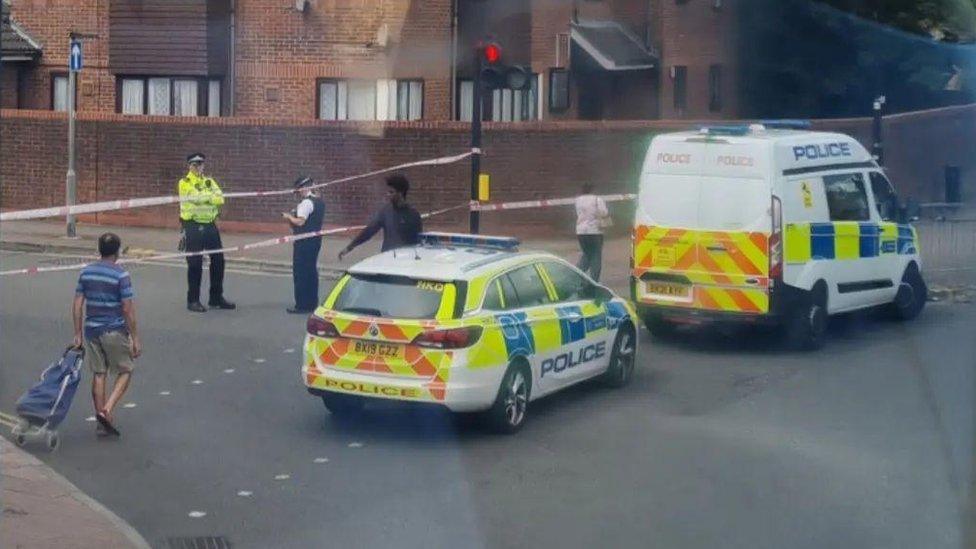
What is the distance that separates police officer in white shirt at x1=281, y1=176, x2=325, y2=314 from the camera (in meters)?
17.7

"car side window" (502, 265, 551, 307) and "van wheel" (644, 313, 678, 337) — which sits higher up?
"car side window" (502, 265, 551, 307)

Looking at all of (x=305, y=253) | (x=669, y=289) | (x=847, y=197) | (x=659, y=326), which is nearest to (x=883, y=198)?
(x=847, y=197)

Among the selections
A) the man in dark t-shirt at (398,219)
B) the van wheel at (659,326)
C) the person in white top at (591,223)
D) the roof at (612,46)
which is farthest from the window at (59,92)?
the van wheel at (659,326)

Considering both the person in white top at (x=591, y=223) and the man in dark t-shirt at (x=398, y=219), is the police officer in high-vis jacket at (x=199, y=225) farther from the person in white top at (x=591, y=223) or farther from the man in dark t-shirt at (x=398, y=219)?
the person in white top at (x=591, y=223)

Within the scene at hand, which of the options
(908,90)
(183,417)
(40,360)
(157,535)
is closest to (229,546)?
(157,535)

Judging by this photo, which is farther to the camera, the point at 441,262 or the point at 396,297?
the point at 441,262

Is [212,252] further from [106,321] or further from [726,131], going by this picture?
[106,321]

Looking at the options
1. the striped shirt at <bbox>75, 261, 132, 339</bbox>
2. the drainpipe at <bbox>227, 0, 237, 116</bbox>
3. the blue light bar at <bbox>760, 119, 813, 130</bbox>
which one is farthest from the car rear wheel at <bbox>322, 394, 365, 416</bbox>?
the drainpipe at <bbox>227, 0, 237, 116</bbox>

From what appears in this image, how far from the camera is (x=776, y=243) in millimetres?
15305

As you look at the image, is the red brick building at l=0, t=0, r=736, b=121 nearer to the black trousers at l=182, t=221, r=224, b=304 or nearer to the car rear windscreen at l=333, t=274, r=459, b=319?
the black trousers at l=182, t=221, r=224, b=304

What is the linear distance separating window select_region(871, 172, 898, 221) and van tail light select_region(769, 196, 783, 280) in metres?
2.09

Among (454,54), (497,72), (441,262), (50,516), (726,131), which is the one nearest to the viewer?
(50,516)

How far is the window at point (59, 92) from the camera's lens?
3180cm

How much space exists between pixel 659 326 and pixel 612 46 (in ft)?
50.4
